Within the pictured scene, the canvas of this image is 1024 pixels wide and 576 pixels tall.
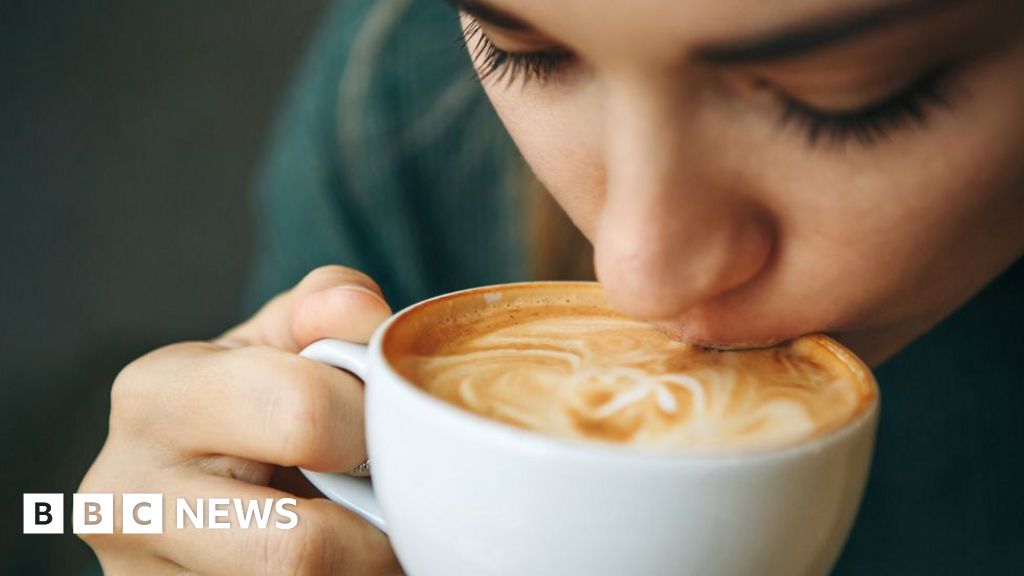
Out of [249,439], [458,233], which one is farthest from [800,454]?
[458,233]

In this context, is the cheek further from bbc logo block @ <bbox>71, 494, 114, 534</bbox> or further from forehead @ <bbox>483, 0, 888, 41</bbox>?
bbc logo block @ <bbox>71, 494, 114, 534</bbox>

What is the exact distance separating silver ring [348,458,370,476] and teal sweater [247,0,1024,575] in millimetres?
594

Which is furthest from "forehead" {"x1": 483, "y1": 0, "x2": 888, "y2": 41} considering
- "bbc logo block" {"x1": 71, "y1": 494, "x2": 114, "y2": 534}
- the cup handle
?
"bbc logo block" {"x1": 71, "y1": 494, "x2": 114, "y2": 534}

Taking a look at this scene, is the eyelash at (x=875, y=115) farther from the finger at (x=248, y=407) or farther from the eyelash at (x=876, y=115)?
the finger at (x=248, y=407)

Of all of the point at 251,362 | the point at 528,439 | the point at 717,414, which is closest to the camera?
the point at 528,439

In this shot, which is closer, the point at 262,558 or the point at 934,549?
the point at 262,558

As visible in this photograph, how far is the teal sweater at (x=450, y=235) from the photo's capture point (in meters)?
1.06

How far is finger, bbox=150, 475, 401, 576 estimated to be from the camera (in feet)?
2.03

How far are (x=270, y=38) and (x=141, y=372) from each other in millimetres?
1315

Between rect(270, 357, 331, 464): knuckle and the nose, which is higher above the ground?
the nose

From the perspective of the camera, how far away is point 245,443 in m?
0.63

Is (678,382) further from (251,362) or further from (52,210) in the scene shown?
(52,210)

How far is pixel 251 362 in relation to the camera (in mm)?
643

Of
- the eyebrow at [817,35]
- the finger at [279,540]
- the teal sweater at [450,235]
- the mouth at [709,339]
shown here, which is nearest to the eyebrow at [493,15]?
the eyebrow at [817,35]
